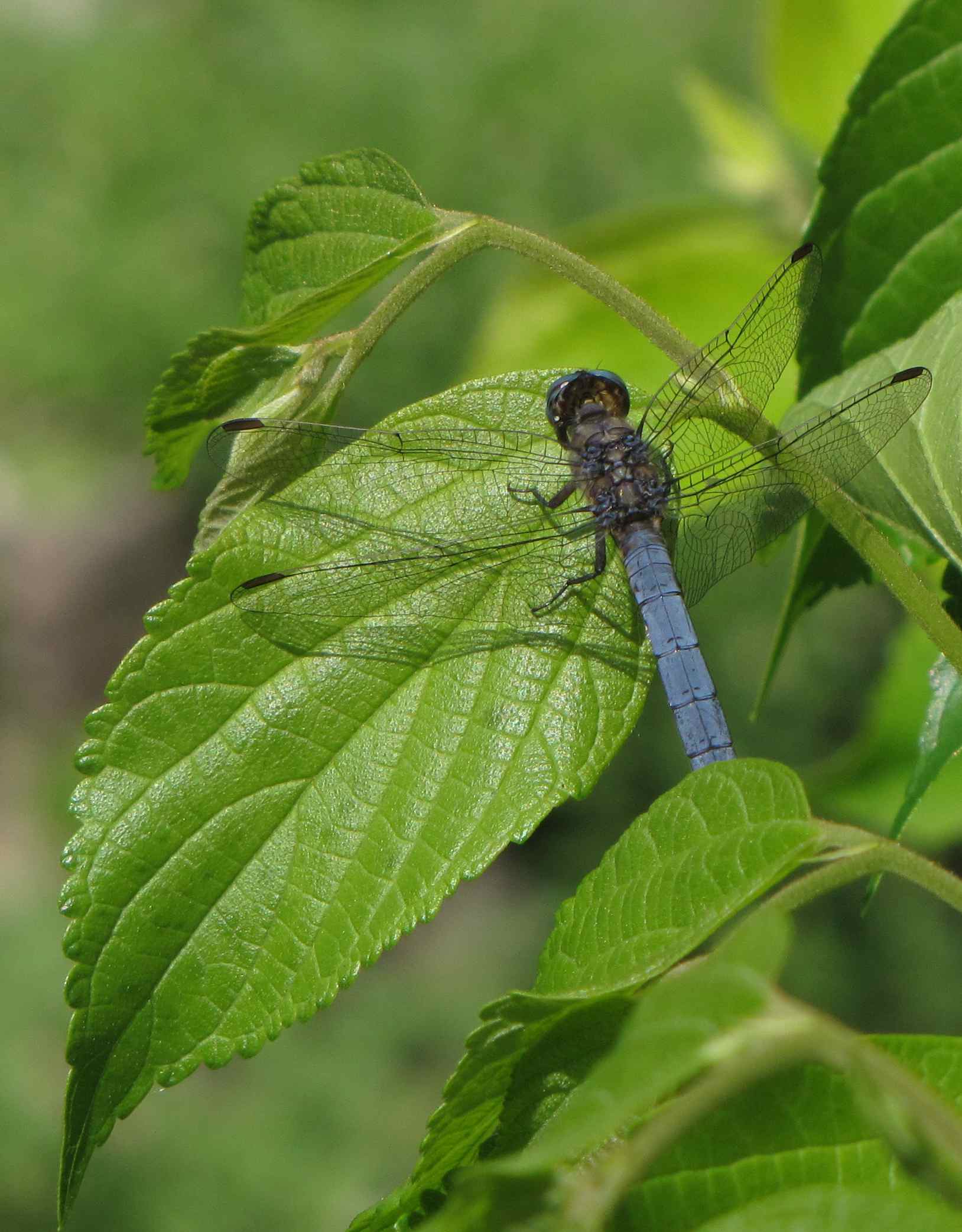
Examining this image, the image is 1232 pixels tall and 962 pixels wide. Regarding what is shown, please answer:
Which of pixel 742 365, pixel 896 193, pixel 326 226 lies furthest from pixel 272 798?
pixel 896 193

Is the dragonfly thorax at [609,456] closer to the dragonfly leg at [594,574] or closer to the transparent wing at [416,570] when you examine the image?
the dragonfly leg at [594,574]

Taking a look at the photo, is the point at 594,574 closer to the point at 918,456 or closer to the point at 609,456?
the point at 609,456

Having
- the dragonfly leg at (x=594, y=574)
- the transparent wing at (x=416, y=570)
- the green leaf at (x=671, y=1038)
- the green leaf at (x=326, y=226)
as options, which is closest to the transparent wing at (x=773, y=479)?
the dragonfly leg at (x=594, y=574)

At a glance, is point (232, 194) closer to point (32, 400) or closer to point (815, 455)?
point (32, 400)

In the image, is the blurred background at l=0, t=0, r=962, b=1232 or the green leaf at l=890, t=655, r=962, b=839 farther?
the blurred background at l=0, t=0, r=962, b=1232

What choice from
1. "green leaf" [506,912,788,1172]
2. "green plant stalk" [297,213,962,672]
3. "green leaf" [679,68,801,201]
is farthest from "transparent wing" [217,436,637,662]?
"green leaf" [679,68,801,201]

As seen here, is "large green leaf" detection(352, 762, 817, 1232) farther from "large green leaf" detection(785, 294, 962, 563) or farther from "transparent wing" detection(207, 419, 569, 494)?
"transparent wing" detection(207, 419, 569, 494)

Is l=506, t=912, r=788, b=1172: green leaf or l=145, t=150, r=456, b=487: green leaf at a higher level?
l=145, t=150, r=456, b=487: green leaf
